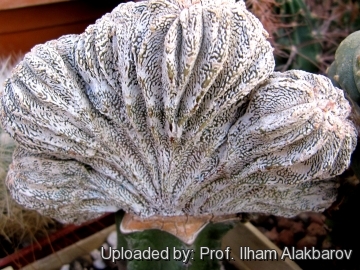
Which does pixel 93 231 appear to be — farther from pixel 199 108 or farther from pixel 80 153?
pixel 199 108

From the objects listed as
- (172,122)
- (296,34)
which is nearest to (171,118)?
(172,122)

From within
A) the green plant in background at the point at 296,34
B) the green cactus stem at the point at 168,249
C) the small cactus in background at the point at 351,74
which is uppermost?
the small cactus in background at the point at 351,74

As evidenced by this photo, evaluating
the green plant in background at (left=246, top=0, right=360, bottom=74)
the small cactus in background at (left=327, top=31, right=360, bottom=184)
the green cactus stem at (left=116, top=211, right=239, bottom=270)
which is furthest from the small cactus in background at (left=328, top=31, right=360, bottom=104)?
the green plant in background at (left=246, top=0, right=360, bottom=74)

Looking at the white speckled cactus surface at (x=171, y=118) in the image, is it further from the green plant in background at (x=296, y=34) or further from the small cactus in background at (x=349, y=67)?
the green plant in background at (x=296, y=34)

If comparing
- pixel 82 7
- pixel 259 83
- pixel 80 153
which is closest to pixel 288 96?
pixel 259 83

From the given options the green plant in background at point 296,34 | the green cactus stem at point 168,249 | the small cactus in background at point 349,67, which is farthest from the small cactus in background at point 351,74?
the green plant in background at point 296,34

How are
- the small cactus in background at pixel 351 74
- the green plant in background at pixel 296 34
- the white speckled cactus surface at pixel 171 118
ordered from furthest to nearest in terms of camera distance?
the green plant in background at pixel 296 34, the small cactus in background at pixel 351 74, the white speckled cactus surface at pixel 171 118

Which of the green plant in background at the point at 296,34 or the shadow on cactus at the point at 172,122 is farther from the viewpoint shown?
the green plant in background at the point at 296,34

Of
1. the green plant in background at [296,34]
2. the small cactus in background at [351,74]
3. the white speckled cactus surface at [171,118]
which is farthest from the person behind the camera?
the green plant in background at [296,34]

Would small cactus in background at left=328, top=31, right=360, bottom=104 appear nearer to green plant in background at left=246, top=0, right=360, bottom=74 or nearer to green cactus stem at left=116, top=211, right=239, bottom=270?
green cactus stem at left=116, top=211, right=239, bottom=270
